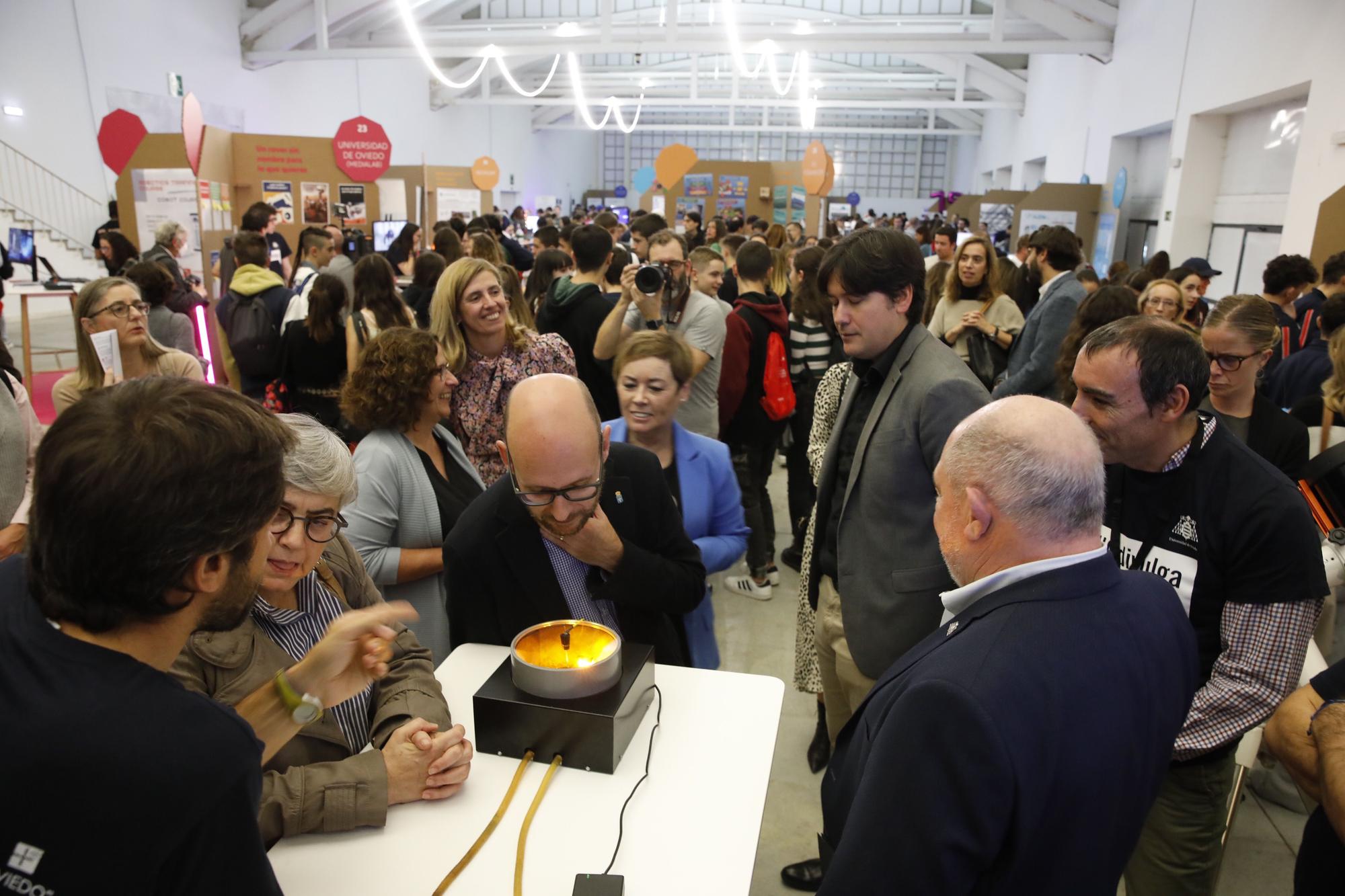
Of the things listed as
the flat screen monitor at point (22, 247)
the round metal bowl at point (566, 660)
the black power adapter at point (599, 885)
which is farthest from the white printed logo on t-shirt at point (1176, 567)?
the flat screen monitor at point (22, 247)

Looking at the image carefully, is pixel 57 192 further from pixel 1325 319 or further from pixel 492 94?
pixel 1325 319

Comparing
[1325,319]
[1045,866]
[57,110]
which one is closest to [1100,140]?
[1325,319]

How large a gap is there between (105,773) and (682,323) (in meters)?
2.80

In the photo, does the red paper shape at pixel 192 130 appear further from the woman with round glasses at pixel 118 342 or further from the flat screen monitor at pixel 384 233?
the woman with round glasses at pixel 118 342

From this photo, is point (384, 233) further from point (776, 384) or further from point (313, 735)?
point (313, 735)

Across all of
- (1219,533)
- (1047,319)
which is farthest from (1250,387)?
(1047,319)

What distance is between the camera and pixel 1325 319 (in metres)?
3.05

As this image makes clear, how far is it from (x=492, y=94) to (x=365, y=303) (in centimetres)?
1859

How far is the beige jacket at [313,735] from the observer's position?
45.9 inches

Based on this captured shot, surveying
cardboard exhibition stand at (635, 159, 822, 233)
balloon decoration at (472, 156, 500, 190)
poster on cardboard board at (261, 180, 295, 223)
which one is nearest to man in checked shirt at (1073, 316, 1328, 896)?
poster on cardboard board at (261, 180, 295, 223)

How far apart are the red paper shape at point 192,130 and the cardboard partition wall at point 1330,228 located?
7579 mm

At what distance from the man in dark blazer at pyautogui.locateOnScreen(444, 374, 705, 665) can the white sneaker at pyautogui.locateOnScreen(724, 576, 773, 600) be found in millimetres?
2157

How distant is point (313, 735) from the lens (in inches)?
52.4

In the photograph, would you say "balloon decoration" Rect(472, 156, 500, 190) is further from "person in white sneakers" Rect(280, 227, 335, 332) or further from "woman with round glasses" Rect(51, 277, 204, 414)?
"woman with round glasses" Rect(51, 277, 204, 414)
